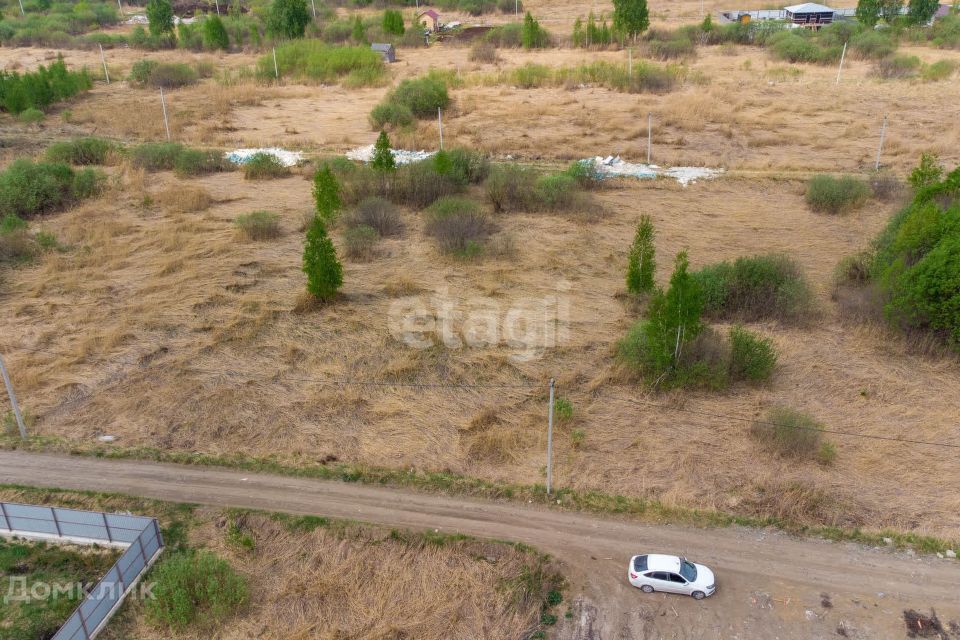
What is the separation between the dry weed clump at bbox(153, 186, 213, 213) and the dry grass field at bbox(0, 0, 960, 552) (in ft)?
0.34

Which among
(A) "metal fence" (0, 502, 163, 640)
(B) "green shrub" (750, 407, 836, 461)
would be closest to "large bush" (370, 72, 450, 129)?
(B) "green shrub" (750, 407, 836, 461)

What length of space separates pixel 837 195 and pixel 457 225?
523 inches

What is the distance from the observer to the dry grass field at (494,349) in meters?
14.4

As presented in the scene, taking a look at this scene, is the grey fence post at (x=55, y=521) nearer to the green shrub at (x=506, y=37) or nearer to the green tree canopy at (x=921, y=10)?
the green shrub at (x=506, y=37)

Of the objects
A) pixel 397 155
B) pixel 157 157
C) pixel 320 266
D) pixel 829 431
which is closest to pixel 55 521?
pixel 320 266

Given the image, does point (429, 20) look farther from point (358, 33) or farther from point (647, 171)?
point (647, 171)

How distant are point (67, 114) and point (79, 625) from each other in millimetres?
35909

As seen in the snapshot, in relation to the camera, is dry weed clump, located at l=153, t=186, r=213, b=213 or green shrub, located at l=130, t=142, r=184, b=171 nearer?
dry weed clump, located at l=153, t=186, r=213, b=213

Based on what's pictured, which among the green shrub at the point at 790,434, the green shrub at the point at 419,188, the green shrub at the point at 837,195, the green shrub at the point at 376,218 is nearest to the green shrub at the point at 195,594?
the green shrub at the point at 790,434

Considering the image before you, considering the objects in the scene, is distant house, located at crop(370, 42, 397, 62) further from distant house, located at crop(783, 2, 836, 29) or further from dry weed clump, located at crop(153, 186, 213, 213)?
distant house, located at crop(783, 2, 836, 29)

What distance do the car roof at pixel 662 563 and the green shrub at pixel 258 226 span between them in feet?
55.5

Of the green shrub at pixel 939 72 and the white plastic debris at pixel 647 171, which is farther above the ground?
the green shrub at pixel 939 72

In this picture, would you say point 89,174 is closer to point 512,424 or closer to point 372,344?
point 372,344

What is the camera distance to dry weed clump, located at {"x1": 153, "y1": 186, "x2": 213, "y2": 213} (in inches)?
1043
